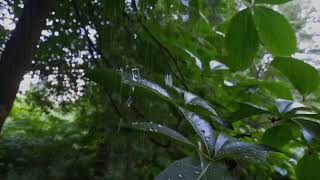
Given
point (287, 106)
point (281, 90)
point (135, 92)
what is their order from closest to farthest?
point (135, 92)
point (287, 106)
point (281, 90)

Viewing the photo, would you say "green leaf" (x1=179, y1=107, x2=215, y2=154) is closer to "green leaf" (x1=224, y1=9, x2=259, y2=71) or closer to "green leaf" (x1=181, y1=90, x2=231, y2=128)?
"green leaf" (x1=181, y1=90, x2=231, y2=128)

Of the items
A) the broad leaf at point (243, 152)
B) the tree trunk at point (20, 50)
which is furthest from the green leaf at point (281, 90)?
the tree trunk at point (20, 50)

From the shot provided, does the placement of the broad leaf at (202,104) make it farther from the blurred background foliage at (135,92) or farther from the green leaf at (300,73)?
the green leaf at (300,73)

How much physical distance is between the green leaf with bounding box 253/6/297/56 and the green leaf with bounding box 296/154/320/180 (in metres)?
0.18

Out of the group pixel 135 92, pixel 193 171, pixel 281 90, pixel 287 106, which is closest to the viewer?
pixel 193 171

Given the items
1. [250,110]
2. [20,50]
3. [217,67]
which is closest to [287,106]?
[250,110]

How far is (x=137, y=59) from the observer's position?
Answer: 2.24ft

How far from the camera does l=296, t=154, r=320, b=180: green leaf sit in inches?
22.7

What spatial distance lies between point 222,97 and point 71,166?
408mm

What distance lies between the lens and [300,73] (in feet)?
2.03

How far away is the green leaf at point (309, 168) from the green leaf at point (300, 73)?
4.4 inches

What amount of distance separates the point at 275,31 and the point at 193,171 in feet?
1.12

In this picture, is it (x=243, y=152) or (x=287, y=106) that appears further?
(x=287, y=106)

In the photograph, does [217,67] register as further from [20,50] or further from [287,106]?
[20,50]
